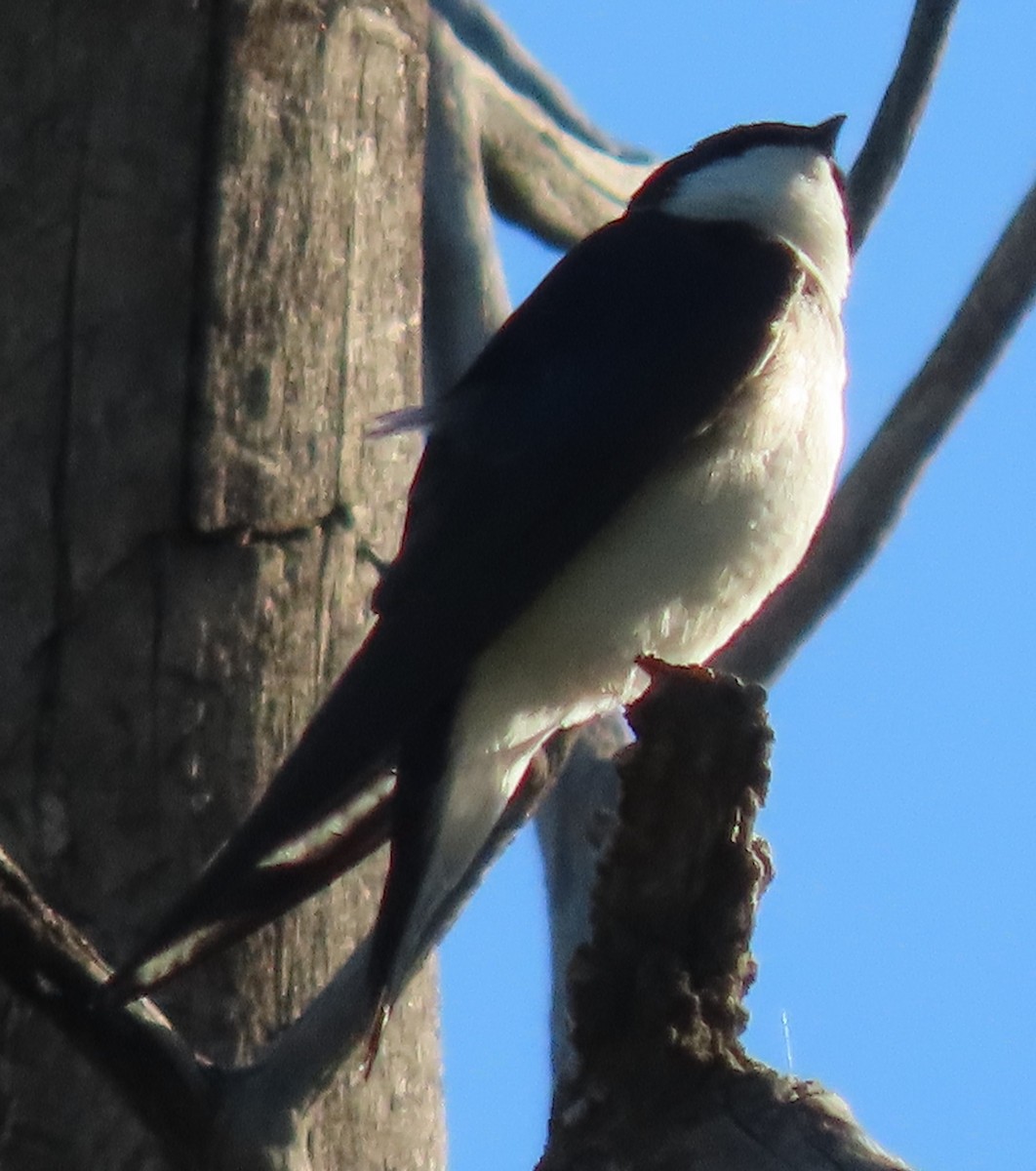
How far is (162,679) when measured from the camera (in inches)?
83.7

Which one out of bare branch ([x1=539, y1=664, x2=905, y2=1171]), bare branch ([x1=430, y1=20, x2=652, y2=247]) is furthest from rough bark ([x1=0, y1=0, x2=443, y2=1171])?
bare branch ([x1=430, y1=20, x2=652, y2=247])

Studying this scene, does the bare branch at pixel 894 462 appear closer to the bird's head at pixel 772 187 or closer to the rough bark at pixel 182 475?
the bird's head at pixel 772 187

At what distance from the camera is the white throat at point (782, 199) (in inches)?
104

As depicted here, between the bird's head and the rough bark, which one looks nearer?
the rough bark

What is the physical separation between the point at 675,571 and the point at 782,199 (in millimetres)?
759

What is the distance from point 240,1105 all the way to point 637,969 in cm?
37

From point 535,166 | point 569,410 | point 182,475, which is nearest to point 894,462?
point 569,410

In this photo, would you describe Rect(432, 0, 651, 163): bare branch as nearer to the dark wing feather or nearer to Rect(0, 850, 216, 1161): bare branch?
the dark wing feather

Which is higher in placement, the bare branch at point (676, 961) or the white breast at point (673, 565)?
the white breast at point (673, 565)

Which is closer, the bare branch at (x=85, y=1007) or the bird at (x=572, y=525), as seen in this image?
the bare branch at (x=85, y=1007)

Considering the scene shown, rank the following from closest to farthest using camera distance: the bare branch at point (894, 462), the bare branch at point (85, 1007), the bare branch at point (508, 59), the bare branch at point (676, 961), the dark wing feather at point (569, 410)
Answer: the bare branch at point (85, 1007) → the bare branch at point (676, 961) → the dark wing feather at point (569, 410) → the bare branch at point (894, 462) → the bare branch at point (508, 59)

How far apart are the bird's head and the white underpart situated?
14.5 inches

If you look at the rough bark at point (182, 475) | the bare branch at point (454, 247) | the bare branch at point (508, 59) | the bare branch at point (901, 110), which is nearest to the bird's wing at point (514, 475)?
the rough bark at point (182, 475)

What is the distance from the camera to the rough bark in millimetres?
2088
